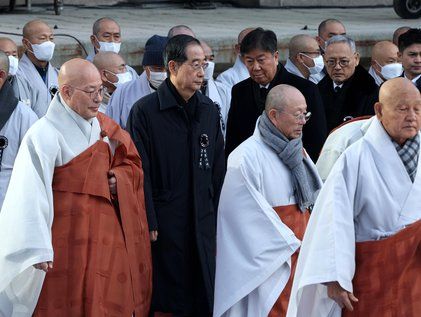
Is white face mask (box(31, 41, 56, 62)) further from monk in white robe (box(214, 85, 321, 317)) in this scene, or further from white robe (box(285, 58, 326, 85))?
monk in white robe (box(214, 85, 321, 317))

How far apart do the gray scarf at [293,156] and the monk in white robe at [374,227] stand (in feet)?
3.52

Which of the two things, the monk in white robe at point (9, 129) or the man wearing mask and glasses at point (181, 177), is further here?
the monk in white robe at point (9, 129)

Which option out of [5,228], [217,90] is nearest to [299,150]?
[5,228]

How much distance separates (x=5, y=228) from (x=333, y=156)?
1937 millimetres

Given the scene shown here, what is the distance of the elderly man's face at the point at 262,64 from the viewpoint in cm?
1026

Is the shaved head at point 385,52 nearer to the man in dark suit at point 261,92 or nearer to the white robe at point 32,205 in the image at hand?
the man in dark suit at point 261,92

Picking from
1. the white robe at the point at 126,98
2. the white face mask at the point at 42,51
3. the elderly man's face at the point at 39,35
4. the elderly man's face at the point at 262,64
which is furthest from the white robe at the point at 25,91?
the elderly man's face at the point at 262,64

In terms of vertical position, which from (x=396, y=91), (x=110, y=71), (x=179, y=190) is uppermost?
(x=396, y=91)

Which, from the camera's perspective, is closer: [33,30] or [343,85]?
[343,85]

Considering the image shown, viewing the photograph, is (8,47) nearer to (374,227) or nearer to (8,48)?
(8,48)

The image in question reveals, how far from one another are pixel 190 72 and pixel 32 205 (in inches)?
60.2

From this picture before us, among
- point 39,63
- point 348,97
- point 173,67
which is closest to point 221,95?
point 348,97

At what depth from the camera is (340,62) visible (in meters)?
11.2

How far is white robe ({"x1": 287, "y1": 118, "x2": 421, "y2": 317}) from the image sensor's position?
7.70m
